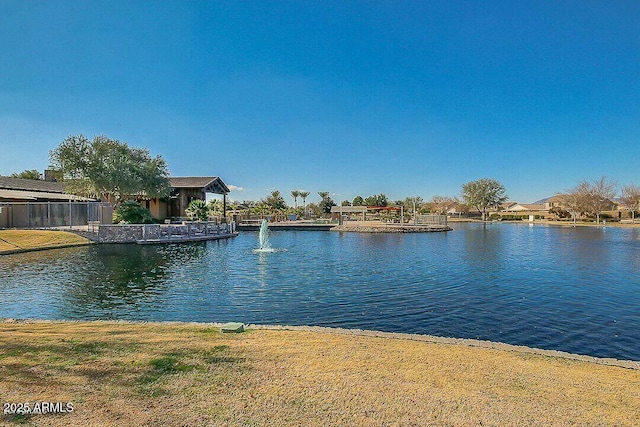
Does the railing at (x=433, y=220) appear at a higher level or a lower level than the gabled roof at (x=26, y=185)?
lower

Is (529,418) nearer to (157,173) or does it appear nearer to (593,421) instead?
(593,421)

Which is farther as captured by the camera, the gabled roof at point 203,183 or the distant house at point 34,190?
the gabled roof at point 203,183

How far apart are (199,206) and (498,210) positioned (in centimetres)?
7913

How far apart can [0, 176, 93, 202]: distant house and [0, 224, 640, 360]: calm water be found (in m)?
15.5

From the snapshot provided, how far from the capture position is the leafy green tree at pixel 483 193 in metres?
83.5

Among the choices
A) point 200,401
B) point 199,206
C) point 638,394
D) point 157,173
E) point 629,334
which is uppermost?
point 157,173

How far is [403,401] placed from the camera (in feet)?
11.8

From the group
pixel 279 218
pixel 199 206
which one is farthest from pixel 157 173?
pixel 279 218

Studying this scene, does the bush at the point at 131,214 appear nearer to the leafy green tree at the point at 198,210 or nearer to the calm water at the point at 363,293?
the leafy green tree at the point at 198,210

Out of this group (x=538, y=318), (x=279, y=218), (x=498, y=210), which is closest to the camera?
(x=538, y=318)

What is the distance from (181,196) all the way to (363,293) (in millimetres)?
34847

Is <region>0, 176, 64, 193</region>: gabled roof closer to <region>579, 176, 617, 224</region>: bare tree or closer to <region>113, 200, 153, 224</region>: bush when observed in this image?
<region>113, 200, 153, 224</region>: bush

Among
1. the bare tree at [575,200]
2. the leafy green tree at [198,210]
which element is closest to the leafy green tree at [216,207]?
the leafy green tree at [198,210]

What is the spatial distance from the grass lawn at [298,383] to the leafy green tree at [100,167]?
92.8 feet
